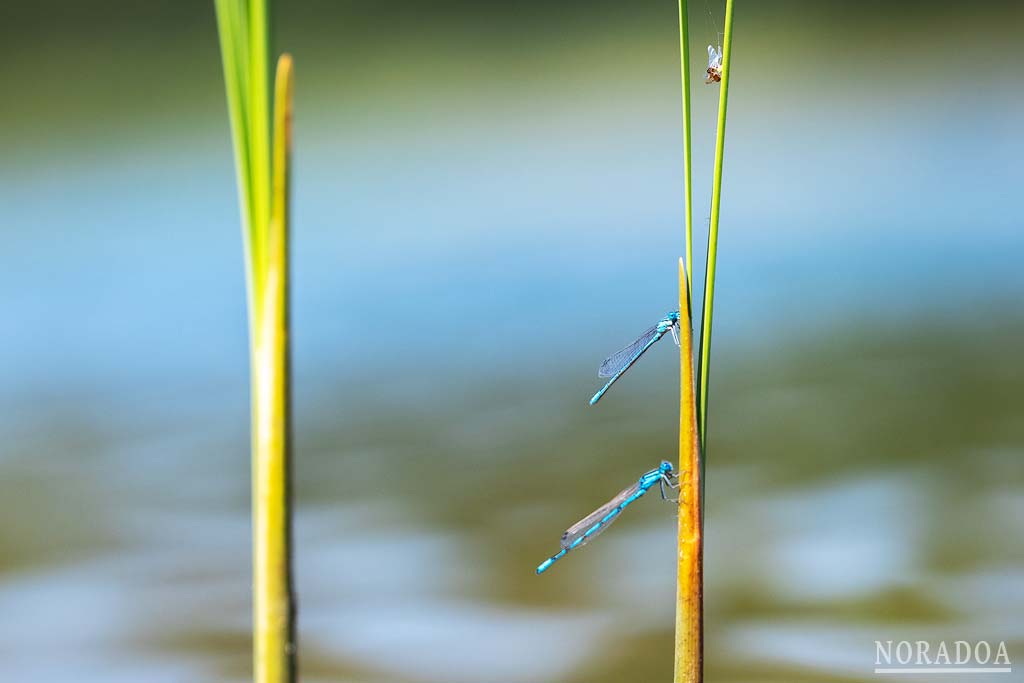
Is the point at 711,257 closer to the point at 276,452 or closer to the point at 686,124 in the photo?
the point at 686,124

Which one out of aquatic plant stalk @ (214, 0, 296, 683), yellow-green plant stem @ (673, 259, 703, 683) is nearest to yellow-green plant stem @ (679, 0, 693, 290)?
yellow-green plant stem @ (673, 259, 703, 683)

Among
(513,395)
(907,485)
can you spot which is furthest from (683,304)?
(513,395)

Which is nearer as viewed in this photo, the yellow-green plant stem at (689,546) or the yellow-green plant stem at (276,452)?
the yellow-green plant stem at (276,452)

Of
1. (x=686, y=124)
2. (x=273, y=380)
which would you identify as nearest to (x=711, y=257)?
(x=686, y=124)

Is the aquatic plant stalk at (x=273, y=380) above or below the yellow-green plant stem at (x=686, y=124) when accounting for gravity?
below

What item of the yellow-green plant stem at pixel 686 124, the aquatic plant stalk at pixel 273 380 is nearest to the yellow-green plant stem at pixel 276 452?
the aquatic plant stalk at pixel 273 380

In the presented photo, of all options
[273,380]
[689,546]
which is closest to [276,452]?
[273,380]

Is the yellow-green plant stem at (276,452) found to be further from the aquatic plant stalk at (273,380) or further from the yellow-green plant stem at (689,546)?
the yellow-green plant stem at (689,546)

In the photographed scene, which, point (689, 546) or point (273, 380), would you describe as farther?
point (689, 546)

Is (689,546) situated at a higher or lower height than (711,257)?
lower

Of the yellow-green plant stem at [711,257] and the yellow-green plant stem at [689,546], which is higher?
the yellow-green plant stem at [711,257]
